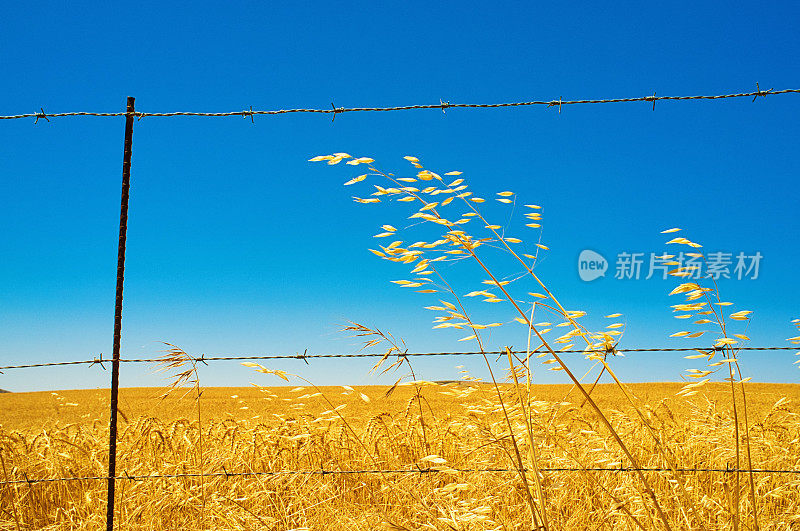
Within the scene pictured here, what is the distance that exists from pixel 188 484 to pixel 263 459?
437mm

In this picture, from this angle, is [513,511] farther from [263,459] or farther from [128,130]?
[128,130]

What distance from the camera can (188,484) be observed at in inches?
120

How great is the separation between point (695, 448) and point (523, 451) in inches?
73.0

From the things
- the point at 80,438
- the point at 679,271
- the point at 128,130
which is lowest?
the point at 80,438

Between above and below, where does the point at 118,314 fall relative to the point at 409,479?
above

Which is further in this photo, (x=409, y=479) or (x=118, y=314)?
(x=409, y=479)

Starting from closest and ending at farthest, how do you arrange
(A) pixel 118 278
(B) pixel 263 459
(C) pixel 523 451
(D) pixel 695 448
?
(A) pixel 118 278, (C) pixel 523 451, (B) pixel 263 459, (D) pixel 695 448

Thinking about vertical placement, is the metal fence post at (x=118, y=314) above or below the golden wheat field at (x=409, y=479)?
above

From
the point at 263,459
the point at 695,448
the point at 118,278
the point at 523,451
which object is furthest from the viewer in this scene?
the point at 695,448

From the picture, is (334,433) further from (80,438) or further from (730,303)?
(730,303)

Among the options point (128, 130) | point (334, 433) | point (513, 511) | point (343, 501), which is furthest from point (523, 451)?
point (128, 130)

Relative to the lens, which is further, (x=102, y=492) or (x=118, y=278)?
(x=102, y=492)

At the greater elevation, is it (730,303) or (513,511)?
(730,303)

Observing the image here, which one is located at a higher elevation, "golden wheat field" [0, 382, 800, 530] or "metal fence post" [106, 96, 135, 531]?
"metal fence post" [106, 96, 135, 531]
